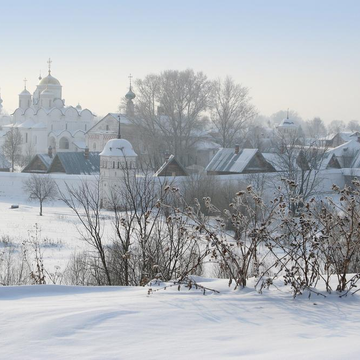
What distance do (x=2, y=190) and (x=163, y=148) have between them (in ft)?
29.0

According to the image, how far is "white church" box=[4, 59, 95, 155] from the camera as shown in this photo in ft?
140

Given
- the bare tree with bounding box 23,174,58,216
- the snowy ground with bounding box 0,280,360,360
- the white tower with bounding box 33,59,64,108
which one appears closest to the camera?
the snowy ground with bounding box 0,280,360,360

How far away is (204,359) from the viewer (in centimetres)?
287

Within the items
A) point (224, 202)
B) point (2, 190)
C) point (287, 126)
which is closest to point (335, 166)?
point (224, 202)

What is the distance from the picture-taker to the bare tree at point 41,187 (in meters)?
25.0

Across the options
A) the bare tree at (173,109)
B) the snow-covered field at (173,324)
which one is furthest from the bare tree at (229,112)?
the snow-covered field at (173,324)

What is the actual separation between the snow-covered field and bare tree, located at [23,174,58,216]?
20835 mm

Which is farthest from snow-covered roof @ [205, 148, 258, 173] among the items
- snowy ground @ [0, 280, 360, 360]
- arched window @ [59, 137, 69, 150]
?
snowy ground @ [0, 280, 360, 360]

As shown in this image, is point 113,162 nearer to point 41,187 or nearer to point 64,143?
point 41,187

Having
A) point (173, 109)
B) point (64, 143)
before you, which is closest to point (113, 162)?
point (173, 109)

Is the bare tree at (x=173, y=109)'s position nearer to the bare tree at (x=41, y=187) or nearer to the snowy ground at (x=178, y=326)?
the bare tree at (x=41, y=187)

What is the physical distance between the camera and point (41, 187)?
25422 millimetres

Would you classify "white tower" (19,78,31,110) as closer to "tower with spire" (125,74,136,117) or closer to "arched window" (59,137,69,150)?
"arched window" (59,137,69,150)

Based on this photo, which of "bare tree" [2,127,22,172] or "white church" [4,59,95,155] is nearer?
"bare tree" [2,127,22,172]
